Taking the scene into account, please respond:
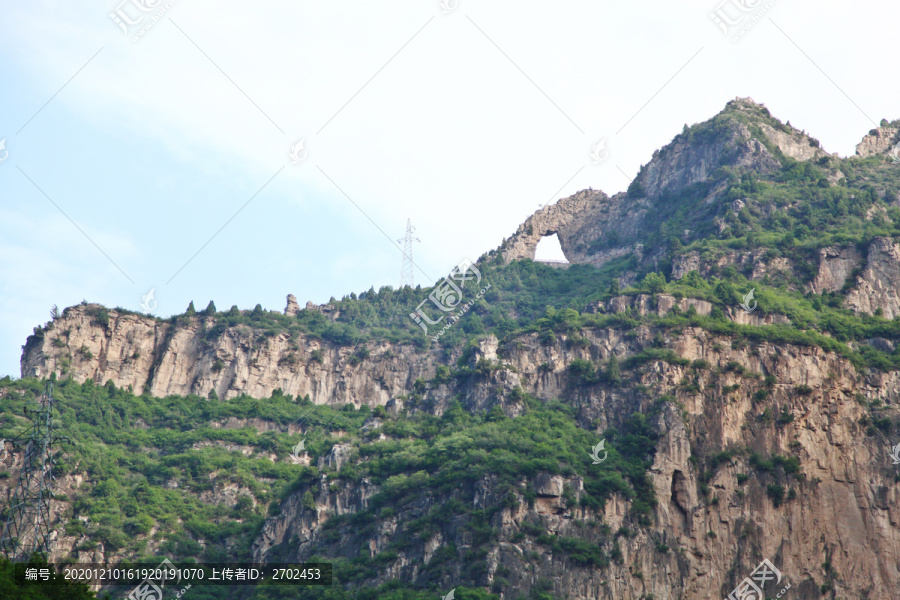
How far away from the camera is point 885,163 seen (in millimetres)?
156500

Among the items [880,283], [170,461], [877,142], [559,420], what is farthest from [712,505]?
[877,142]

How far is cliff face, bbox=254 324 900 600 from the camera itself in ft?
324

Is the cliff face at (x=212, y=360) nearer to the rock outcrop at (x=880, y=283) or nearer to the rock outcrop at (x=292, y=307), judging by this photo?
the rock outcrop at (x=292, y=307)

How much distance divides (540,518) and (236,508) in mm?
34882

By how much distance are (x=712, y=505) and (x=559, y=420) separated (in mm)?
16593

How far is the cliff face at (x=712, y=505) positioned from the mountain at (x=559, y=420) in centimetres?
19

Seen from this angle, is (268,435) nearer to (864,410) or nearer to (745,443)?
(745,443)

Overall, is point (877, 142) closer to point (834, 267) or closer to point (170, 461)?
point (834, 267)

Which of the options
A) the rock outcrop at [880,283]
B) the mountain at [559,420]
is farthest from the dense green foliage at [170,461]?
the rock outcrop at [880,283]

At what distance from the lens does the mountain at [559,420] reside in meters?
100

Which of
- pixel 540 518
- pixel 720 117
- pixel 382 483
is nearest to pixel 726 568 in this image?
pixel 540 518

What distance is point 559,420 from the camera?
11294 cm

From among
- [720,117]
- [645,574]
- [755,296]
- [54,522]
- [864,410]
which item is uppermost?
[720,117]

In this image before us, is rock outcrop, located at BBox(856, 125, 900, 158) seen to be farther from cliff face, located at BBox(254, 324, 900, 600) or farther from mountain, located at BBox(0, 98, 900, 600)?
cliff face, located at BBox(254, 324, 900, 600)
